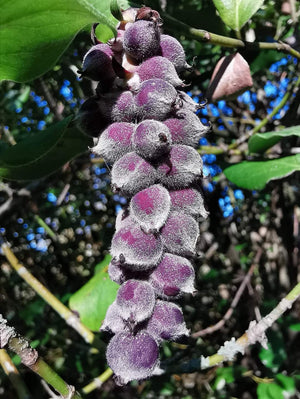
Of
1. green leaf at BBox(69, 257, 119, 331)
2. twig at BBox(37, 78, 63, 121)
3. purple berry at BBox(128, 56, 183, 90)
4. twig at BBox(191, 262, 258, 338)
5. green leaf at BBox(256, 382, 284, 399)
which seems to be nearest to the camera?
purple berry at BBox(128, 56, 183, 90)

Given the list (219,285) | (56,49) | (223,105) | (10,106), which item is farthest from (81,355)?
(56,49)

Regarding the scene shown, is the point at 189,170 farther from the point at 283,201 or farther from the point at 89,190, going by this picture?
the point at 89,190

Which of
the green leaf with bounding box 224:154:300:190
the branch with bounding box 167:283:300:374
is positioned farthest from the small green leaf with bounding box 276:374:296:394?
the green leaf with bounding box 224:154:300:190

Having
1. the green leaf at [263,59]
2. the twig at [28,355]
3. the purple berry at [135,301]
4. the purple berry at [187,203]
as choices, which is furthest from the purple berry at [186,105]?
the green leaf at [263,59]

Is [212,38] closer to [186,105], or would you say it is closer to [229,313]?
[186,105]

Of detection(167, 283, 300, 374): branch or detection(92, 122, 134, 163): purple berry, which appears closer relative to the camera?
detection(92, 122, 134, 163): purple berry

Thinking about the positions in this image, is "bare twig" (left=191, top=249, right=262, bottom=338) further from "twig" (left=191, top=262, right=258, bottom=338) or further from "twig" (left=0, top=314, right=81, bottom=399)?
"twig" (left=0, top=314, right=81, bottom=399)
